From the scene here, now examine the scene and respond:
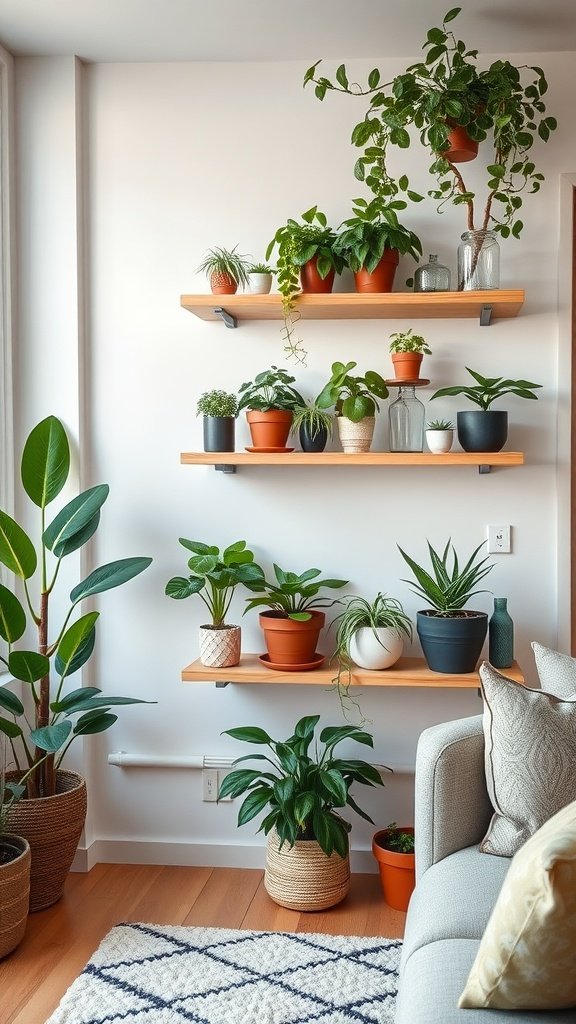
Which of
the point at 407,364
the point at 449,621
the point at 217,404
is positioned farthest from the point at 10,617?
the point at 407,364

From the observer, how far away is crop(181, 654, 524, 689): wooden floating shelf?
101 inches

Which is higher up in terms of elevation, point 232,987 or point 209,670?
point 209,670

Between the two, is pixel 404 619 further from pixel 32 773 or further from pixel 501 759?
pixel 32 773

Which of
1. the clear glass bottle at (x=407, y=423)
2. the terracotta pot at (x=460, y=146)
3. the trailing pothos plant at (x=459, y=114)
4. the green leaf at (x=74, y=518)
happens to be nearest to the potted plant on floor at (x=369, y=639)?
the clear glass bottle at (x=407, y=423)

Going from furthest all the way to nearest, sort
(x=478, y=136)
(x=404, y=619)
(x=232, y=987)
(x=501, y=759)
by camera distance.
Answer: (x=404, y=619)
(x=478, y=136)
(x=232, y=987)
(x=501, y=759)

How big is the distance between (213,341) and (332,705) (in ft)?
3.96

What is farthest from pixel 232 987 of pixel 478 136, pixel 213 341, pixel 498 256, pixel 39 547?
pixel 478 136

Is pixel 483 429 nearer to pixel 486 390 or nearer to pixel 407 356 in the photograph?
pixel 486 390

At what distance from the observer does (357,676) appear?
261 centimetres

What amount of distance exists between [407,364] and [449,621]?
2.46 ft

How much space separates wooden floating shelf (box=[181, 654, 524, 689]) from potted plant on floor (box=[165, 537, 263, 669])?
0.05 meters

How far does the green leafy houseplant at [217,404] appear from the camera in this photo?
2707 mm

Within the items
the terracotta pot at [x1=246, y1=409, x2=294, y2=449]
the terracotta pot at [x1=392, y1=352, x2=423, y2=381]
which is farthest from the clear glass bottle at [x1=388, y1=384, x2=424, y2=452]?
the terracotta pot at [x1=246, y1=409, x2=294, y2=449]

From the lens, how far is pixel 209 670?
267 cm
